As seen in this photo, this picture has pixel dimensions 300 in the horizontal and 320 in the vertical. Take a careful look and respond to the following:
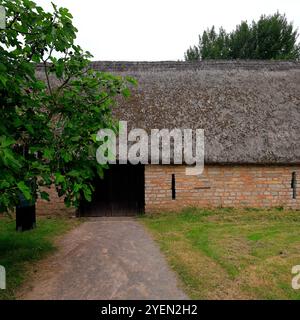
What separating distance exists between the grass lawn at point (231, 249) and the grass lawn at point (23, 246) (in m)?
2.58

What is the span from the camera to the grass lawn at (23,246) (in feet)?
18.1

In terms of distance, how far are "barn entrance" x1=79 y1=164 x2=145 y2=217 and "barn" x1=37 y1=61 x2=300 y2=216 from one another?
4 cm

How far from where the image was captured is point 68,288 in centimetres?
508

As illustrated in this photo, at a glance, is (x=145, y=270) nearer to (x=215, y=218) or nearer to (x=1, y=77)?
(x=1, y=77)

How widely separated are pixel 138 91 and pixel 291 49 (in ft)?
79.8

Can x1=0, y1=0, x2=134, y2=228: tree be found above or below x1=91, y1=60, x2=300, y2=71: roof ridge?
below

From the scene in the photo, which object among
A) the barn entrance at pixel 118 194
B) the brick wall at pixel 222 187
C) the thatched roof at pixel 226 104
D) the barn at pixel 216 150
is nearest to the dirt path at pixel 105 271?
the brick wall at pixel 222 187

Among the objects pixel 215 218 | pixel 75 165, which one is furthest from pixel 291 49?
pixel 75 165

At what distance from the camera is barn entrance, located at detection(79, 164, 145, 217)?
1149 cm

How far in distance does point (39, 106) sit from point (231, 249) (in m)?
4.83

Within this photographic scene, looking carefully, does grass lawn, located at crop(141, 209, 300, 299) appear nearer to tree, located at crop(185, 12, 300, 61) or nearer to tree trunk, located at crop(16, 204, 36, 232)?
tree trunk, located at crop(16, 204, 36, 232)

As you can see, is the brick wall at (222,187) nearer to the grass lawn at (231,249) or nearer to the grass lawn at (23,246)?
the grass lawn at (231,249)

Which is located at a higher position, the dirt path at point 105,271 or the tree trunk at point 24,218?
the tree trunk at point 24,218

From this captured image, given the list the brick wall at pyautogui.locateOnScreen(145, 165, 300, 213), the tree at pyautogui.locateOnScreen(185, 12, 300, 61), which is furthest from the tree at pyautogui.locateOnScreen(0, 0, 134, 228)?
the tree at pyautogui.locateOnScreen(185, 12, 300, 61)
